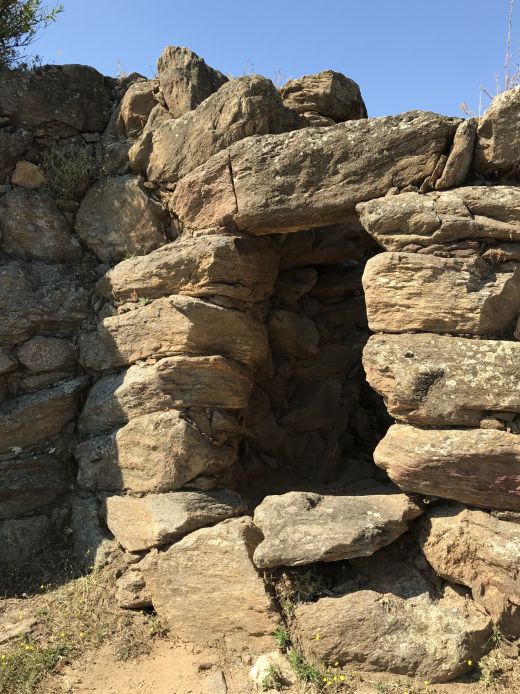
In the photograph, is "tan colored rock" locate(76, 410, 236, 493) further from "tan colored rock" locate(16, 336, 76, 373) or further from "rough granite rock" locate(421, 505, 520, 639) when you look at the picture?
"rough granite rock" locate(421, 505, 520, 639)

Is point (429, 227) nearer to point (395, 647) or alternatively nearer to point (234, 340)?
point (234, 340)

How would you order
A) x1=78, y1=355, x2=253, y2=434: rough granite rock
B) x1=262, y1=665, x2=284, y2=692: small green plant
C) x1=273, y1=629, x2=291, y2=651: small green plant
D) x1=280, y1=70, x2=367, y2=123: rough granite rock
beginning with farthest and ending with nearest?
1. x1=280, y1=70, x2=367, y2=123: rough granite rock
2. x1=78, y1=355, x2=253, y2=434: rough granite rock
3. x1=273, y1=629, x2=291, y2=651: small green plant
4. x1=262, y1=665, x2=284, y2=692: small green plant

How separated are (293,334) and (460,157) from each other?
2.74 meters

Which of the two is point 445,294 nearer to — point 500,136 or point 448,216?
point 448,216

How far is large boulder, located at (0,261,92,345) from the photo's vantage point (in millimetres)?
5824

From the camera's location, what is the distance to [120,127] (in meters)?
6.47

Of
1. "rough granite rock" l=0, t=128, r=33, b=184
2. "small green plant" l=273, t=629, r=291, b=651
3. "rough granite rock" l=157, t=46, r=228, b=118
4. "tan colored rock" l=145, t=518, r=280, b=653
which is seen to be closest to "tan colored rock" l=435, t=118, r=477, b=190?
"rough granite rock" l=157, t=46, r=228, b=118

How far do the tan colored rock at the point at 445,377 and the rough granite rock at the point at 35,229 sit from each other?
3.50 m

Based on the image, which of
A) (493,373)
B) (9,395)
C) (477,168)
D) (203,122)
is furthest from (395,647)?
(203,122)

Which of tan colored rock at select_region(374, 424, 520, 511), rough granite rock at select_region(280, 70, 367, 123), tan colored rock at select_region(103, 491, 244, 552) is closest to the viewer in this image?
tan colored rock at select_region(374, 424, 520, 511)

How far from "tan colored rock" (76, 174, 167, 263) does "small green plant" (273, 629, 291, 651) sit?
363 centimetres

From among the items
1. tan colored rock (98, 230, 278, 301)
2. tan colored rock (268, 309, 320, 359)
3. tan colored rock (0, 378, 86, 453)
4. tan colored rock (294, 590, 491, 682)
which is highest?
tan colored rock (98, 230, 278, 301)

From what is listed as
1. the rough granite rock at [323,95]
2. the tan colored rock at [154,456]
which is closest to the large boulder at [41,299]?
the tan colored rock at [154,456]

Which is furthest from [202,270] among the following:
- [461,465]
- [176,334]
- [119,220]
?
[461,465]
